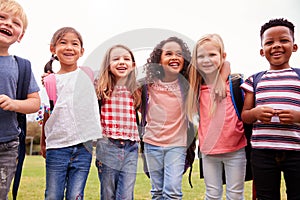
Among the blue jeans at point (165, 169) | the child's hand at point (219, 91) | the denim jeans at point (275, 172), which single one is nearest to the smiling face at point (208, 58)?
the child's hand at point (219, 91)

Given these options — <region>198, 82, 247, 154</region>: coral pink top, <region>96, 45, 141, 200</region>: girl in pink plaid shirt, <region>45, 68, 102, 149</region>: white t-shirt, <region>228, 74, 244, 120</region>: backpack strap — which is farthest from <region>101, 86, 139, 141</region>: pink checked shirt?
<region>228, 74, 244, 120</region>: backpack strap

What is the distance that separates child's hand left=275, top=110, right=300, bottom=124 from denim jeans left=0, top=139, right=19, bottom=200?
5.74 feet

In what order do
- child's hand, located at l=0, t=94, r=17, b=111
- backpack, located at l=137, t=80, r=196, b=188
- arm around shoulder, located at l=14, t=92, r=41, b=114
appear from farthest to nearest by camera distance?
backpack, located at l=137, t=80, r=196, b=188
arm around shoulder, located at l=14, t=92, r=41, b=114
child's hand, located at l=0, t=94, r=17, b=111

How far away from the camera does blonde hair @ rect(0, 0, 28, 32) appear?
227cm

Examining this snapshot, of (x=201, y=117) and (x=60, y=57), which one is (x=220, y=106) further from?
(x=60, y=57)

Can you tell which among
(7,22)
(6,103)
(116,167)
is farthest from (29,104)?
(116,167)

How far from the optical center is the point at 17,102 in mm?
2141

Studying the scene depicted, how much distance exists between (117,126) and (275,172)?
122cm

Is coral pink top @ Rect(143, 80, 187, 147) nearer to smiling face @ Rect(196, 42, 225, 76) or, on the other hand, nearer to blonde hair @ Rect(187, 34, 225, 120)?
blonde hair @ Rect(187, 34, 225, 120)

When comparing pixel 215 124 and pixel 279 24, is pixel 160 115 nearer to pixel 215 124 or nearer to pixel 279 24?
pixel 215 124

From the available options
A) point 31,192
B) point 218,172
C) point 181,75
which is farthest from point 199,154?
point 31,192

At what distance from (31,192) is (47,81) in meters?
4.28

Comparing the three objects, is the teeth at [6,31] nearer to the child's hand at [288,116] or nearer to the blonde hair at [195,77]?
the blonde hair at [195,77]

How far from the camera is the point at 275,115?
2.35 metres
